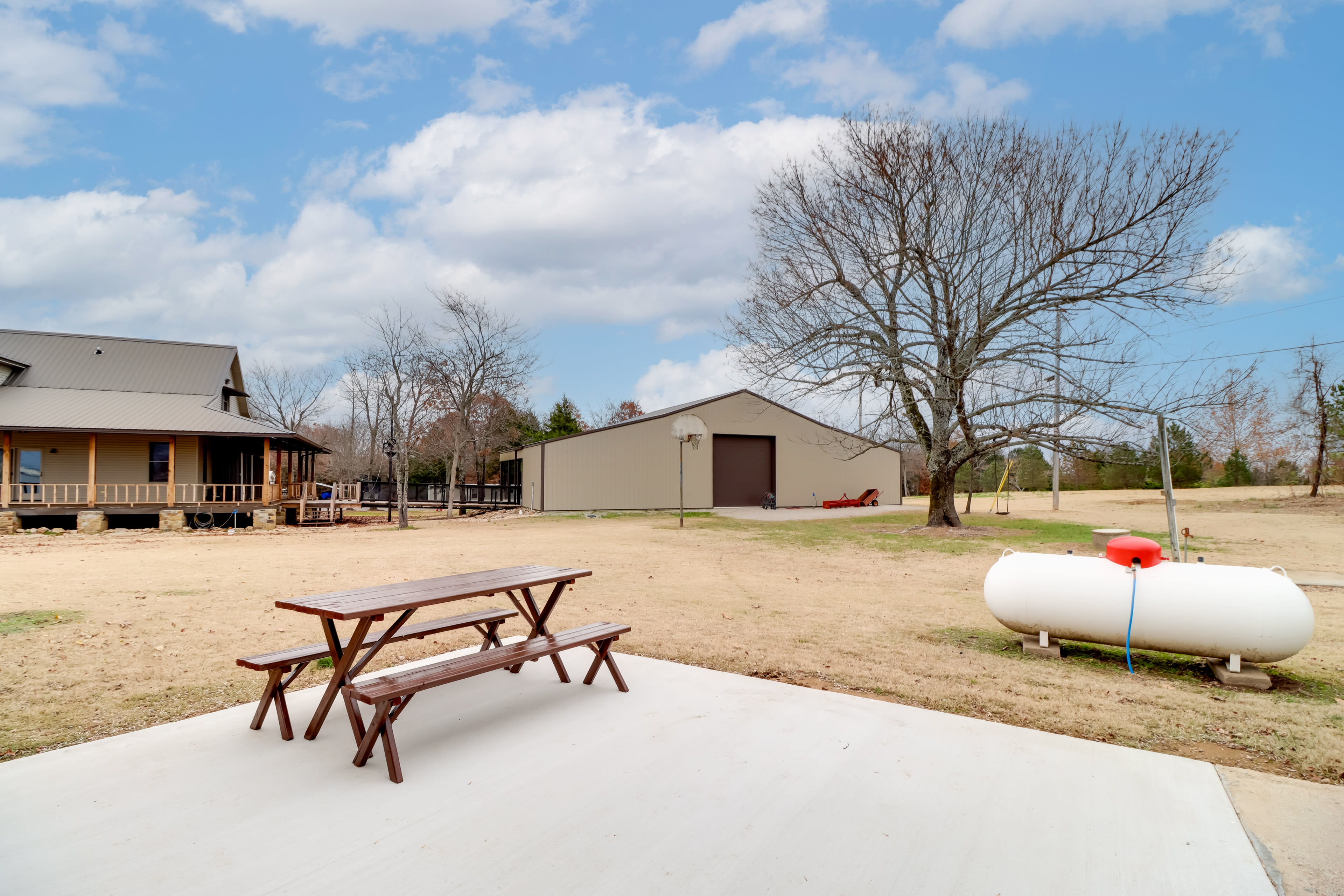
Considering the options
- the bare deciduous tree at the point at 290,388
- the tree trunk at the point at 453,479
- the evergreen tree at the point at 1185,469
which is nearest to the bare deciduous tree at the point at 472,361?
the tree trunk at the point at 453,479

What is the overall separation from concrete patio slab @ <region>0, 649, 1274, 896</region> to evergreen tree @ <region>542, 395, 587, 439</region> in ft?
120

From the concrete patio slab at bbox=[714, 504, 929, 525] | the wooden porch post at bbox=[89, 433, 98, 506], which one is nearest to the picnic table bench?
the concrete patio slab at bbox=[714, 504, 929, 525]

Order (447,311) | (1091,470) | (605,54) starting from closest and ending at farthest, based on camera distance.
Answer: (605,54) < (447,311) < (1091,470)

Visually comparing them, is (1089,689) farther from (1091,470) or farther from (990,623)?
(1091,470)

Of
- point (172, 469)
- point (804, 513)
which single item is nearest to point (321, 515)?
point (172, 469)

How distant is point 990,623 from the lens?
23.3ft

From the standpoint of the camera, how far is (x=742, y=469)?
1109 inches

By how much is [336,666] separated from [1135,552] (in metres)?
5.43

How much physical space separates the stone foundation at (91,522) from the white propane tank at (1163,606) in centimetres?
2270

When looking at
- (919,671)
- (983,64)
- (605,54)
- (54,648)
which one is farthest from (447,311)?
(919,671)

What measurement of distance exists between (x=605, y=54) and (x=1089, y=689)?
38.8 ft

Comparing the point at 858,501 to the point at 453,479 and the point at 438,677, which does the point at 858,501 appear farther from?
the point at 438,677

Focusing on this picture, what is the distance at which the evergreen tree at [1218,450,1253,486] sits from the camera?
38.6 m

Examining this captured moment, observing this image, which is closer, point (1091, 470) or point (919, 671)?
point (919, 671)
